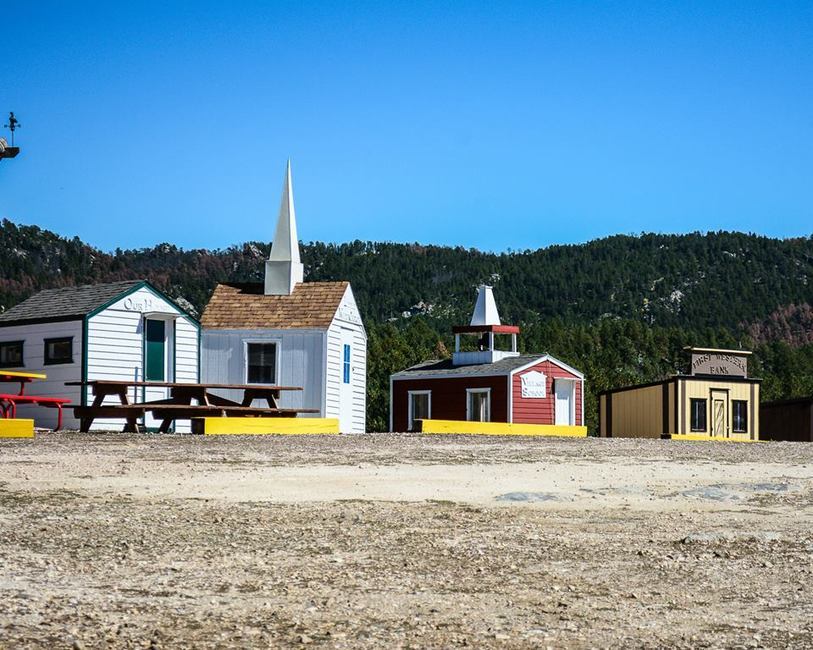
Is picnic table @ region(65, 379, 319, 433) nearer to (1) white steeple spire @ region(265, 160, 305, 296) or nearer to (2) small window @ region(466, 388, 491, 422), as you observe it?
(1) white steeple spire @ region(265, 160, 305, 296)

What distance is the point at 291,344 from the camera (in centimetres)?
3716

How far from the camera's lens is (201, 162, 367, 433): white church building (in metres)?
37.0

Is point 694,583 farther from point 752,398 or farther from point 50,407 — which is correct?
point 752,398

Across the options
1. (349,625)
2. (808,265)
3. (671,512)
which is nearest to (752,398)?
(671,512)

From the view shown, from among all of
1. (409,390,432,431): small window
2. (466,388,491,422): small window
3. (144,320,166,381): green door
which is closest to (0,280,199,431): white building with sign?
(144,320,166,381): green door

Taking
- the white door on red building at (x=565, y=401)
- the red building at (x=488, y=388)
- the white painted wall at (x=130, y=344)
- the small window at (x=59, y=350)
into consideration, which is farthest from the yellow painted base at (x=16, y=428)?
the white door on red building at (x=565, y=401)

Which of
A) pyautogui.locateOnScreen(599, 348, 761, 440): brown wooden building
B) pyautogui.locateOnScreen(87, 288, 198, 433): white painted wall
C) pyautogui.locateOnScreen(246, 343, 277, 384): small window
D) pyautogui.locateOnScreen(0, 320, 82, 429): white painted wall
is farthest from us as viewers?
pyautogui.locateOnScreen(599, 348, 761, 440): brown wooden building

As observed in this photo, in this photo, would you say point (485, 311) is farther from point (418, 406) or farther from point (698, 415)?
point (698, 415)

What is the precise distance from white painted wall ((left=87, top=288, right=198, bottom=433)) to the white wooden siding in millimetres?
1652

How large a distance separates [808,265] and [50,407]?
169854mm

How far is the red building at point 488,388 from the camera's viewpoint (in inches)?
1635

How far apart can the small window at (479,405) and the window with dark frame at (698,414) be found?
6.53m

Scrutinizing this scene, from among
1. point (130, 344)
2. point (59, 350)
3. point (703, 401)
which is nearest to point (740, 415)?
point (703, 401)

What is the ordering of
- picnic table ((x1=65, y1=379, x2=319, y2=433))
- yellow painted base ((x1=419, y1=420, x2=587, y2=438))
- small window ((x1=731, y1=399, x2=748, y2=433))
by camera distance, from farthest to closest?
small window ((x1=731, y1=399, x2=748, y2=433)) < yellow painted base ((x1=419, y1=420, x2=587, y2=438)) < picnic table ((x1=65, y1=379, x2=319, y2=433))
